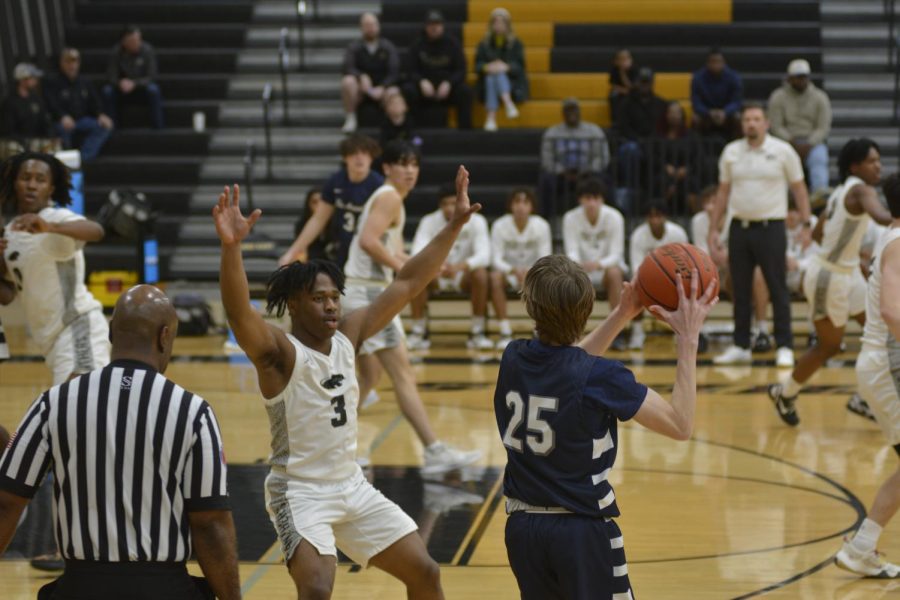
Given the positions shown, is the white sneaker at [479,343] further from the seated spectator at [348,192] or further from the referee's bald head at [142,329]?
the referee's bald head at [142,329]

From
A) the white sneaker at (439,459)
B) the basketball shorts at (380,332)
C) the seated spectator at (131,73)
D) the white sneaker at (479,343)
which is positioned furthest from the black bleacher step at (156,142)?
the white sneaker at (439,459)

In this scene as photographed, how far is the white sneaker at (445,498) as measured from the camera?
6.69m

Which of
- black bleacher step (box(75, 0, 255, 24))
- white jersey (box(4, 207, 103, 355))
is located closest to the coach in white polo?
white jersey (box(4, 207, 103, 355))

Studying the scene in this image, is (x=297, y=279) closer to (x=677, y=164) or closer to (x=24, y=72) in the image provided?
(x=677, y=164)

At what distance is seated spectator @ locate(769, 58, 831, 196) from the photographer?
13.8 m

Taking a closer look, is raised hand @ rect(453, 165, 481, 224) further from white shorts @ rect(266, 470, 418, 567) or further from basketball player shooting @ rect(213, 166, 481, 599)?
white shorts @ rect(266, 470, 418, 567)

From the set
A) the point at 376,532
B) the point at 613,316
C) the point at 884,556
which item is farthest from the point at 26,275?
the point at 884,556

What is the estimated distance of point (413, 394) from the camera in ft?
24.4

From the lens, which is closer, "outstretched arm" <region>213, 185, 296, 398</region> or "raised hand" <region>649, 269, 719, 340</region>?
"raised hand" <region>649, 269, 719, 340</region>

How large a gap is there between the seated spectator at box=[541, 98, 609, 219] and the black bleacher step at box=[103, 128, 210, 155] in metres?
4.36

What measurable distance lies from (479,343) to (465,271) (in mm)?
749

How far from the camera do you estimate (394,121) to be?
14594 mm

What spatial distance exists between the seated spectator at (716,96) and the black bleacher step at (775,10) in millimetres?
2228

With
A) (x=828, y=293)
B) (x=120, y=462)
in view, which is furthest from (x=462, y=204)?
(x=828, y=293)
